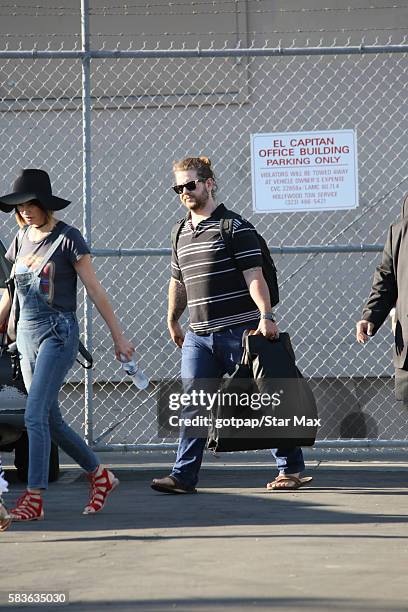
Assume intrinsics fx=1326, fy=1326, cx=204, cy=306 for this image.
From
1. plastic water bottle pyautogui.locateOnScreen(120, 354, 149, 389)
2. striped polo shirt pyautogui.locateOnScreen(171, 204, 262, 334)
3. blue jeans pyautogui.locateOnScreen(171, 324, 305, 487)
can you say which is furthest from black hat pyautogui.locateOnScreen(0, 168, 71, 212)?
blue jeans pyautogui.locateOnScreen(171, 324, 305, 487)

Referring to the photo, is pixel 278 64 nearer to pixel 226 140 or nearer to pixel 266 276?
pixel 226 140

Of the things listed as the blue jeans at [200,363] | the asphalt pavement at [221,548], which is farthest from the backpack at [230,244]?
the asphalt pavement at [221,548]

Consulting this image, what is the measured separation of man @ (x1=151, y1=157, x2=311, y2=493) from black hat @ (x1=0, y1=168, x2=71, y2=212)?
3.08ft

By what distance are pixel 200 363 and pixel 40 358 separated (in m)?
1.22

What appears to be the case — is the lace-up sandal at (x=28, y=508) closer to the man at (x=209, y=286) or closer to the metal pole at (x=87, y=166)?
the man at (x=209, y=286)

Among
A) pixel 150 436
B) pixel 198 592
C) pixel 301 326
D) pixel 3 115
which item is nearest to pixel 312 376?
pixel 301 326

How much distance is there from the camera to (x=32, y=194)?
21.9 feet

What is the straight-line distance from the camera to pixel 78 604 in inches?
180

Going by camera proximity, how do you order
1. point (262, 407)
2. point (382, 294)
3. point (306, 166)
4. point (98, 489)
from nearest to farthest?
point (382, 294) → point (98, 489) → point (262, 407) → point (306, 166)

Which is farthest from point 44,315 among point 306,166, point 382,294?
point 306,166

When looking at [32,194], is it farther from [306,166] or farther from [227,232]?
[306,166]

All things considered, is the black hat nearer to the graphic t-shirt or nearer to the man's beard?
the graphic t-shirt

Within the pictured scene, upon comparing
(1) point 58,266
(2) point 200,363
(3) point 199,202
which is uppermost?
(3) point 199,202

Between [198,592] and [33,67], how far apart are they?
26.6ft
